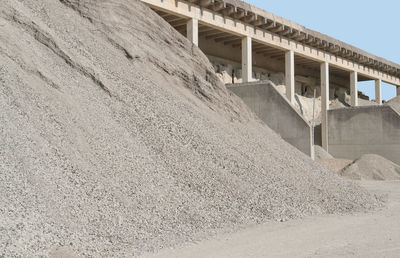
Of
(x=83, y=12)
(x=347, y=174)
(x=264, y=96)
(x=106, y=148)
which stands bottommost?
(x=347, y=174)

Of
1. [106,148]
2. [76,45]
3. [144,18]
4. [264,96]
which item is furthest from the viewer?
[264,96]

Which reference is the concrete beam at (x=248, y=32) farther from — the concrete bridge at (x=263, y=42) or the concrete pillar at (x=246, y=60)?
the concrete pillar at (x=246, y=60)

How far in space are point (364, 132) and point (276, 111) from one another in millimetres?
7333

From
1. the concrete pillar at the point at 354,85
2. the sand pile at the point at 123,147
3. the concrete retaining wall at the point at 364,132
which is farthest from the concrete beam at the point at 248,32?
the sand pile at the point at 123,147

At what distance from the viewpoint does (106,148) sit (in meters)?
6.85

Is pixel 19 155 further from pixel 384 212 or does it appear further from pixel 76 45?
pixel 384 212

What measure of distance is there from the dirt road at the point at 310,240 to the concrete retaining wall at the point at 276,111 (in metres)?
9.27

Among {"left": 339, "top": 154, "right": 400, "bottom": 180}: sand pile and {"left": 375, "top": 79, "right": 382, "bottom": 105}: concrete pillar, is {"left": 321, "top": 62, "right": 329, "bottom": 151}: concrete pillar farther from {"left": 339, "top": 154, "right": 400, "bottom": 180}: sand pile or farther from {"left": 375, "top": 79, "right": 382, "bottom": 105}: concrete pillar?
{"left": 375, "top": 79, "right": 382, "bottom": 105}: concrete pillar

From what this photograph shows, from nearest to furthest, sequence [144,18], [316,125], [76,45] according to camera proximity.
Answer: [76,45] → [144,18] → [316,125]

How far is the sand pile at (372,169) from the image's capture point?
1841cm

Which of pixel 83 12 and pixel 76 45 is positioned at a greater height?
pixel 83 12

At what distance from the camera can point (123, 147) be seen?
23.5 ft

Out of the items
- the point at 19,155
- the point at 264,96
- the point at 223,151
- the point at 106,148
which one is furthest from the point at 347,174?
the point at 19,155

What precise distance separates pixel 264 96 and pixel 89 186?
12391mm
